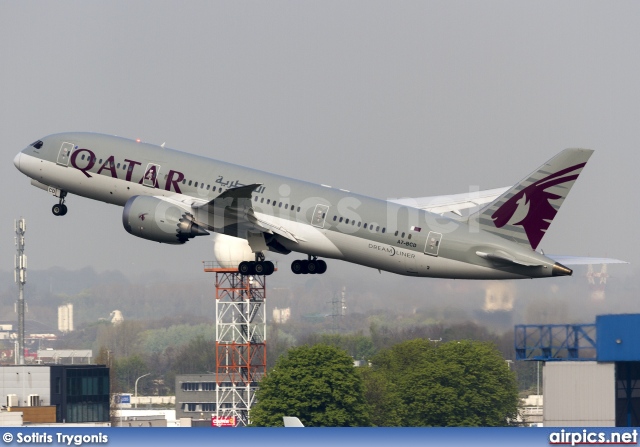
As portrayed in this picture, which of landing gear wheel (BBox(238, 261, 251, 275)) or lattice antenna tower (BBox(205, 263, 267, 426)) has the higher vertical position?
landing gear wheel (BBox(238, 261, 251, 275))

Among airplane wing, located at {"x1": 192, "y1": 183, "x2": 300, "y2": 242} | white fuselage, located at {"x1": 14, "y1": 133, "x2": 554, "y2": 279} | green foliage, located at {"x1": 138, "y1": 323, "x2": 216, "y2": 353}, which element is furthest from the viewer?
green foliage, located at {"x1": 138, "y1": 323, "x2": 216, "y2": 353}

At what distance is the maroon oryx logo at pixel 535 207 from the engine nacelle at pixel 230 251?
56004 mm

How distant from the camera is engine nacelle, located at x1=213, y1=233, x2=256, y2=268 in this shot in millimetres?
119875

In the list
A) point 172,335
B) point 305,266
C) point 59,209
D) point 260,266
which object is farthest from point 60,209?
point 172,335

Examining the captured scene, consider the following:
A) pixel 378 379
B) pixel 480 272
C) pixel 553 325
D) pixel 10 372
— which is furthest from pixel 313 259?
pixel 378 379

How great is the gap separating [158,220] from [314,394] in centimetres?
4637

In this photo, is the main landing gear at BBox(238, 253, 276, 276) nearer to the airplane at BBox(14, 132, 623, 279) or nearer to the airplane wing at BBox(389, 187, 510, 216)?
the airplane at BBox(14, 132, 623, 279)

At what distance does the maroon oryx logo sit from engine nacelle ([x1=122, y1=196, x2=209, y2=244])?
15.8 meters

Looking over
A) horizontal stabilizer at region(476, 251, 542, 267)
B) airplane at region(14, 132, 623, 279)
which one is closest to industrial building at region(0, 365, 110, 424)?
airplane at region(14, 132, 623, 279)

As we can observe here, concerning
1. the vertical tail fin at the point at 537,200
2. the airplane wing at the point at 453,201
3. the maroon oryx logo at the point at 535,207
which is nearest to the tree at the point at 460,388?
the airplane wing at the point at 453,201

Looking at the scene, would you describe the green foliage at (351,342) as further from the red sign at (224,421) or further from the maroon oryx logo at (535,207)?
the maroon oryx logo at (535,207)

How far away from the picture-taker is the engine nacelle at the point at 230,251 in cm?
11988

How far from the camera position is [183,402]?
18950 cm

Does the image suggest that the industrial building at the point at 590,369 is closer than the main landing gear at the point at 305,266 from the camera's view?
No
